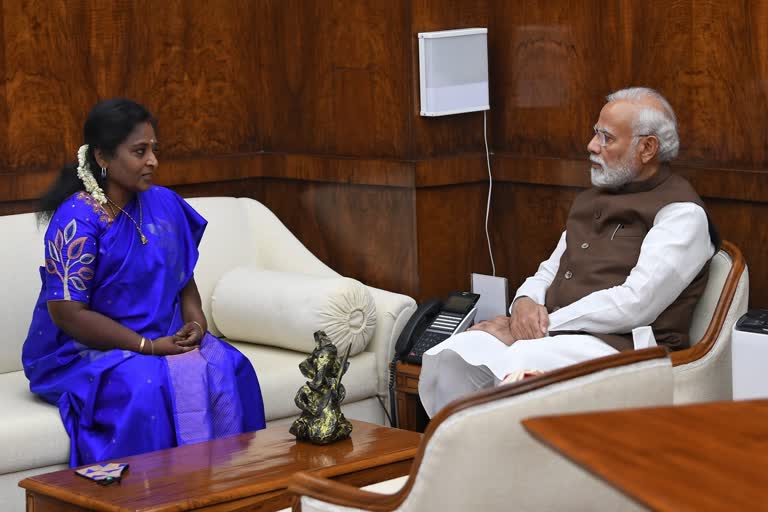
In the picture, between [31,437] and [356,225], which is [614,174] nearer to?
[356,225]

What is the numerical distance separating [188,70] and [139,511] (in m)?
2.77

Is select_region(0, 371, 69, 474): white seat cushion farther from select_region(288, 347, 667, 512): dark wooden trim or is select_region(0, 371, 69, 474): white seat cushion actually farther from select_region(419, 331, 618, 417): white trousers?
select_region(288, 347, 667, 512): dark wooden trim

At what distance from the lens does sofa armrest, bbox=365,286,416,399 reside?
479cm

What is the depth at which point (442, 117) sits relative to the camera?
5094mm

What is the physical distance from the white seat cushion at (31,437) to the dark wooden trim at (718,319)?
187cm

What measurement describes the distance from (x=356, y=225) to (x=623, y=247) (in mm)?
1519

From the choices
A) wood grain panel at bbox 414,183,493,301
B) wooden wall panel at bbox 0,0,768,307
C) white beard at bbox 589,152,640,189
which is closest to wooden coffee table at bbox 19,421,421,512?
white beard at bbox 589,152,640,189

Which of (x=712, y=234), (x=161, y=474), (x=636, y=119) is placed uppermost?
(x=636, y=119)

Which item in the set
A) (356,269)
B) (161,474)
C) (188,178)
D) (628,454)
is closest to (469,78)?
(356,269)

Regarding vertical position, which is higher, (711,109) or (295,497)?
(711,109)

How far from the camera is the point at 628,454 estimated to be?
5.70 ft

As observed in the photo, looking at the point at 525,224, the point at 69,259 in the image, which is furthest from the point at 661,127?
the point at 69,259

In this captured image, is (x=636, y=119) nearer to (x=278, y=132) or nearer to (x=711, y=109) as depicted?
(x=711, y=109)

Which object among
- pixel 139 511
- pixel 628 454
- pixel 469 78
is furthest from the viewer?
pixel 469 78
